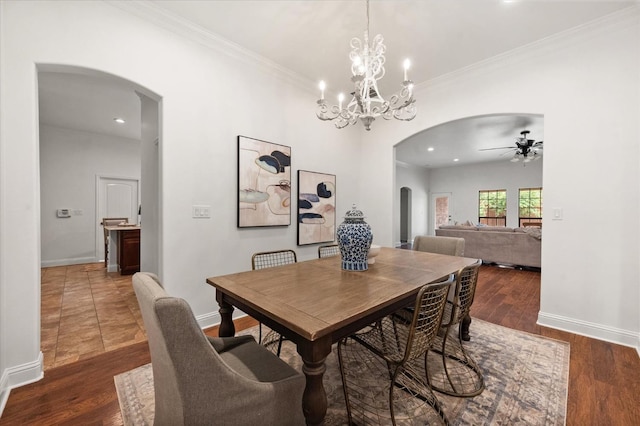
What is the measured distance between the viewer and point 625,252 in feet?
7.57

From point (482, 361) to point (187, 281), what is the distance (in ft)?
8.52

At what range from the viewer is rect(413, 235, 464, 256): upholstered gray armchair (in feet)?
8.91

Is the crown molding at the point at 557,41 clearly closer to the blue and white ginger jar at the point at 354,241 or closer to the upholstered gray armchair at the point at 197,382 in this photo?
the blue and white ginger jar at the point at 354,241

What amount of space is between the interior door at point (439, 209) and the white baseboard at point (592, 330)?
8.02 m

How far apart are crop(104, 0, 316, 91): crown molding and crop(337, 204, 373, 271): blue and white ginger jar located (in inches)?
88.1

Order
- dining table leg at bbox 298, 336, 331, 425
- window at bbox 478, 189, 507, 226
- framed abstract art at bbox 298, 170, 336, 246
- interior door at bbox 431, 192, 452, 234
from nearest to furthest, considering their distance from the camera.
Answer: dining table leg at bbox 298, 336, 331, 425
framed abstract art at bbox 298, 170, 336, 246
window at bbox 478, 189, 507, 226
interior door at bbox 431, 192, 452, 234

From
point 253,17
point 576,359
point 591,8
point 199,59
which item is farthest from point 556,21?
point 199,59

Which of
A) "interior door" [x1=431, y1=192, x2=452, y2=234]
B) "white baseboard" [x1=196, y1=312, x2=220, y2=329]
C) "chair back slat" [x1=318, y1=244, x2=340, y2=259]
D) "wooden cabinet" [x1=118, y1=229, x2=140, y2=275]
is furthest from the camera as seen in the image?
"interior door" [x1=431, y1=192, x2=452, y2=234]

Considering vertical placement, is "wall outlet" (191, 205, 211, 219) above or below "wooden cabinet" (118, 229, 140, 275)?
above

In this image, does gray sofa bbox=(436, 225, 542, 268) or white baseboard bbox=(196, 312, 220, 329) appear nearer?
white baseboard bbox=(196, 312, 220, 329)

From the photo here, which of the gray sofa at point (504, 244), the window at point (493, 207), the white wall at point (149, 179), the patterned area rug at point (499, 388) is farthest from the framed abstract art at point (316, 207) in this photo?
the window at point (493, 207)

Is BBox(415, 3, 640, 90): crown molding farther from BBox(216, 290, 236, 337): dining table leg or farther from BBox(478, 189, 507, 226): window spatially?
BBox(478, 189, 507, 226): window

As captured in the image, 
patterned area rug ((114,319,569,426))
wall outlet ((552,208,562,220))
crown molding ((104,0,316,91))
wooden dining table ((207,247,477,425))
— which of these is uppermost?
crown molding ((104,0,316,91))

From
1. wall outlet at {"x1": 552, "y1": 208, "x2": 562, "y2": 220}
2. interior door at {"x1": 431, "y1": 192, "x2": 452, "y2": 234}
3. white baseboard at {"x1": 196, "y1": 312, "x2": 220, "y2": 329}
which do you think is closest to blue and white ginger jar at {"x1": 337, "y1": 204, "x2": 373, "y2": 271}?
white baseboard at {"x1": 196, "y1": 312, "x2": 220, "y2": 329}
